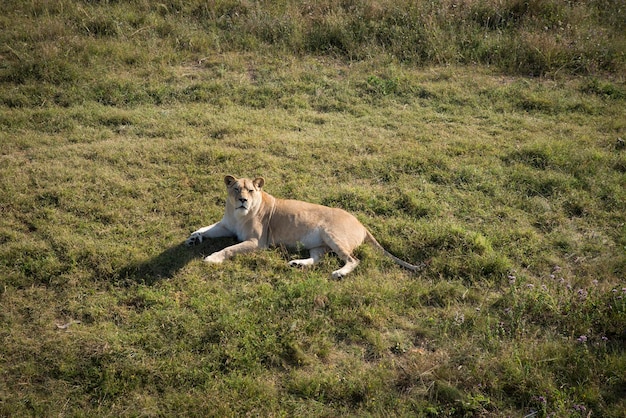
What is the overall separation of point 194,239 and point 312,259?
1.37 m

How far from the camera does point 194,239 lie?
654 centimetres

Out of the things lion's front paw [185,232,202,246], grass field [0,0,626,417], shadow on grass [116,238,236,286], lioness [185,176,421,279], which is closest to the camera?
grass field [0,0,626,417]

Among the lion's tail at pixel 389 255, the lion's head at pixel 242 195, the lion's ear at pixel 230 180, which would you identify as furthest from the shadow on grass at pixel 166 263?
the lion's tail at pixel 389 255

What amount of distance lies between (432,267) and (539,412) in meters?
2.08

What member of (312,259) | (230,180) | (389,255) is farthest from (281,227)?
(389,255)

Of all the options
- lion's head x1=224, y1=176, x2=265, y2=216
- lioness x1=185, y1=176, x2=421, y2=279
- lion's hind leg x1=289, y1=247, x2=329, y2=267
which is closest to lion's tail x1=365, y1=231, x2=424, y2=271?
lioness x1=185, y1=176, x2=421, y2=279

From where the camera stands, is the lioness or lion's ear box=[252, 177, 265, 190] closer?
the lioness

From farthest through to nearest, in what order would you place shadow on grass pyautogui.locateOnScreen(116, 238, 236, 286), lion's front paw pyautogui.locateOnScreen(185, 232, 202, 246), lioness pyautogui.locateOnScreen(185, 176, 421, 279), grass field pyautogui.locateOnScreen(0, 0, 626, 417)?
lion's front paw pyautogui.locateOnScreen(185, 232, 202, 246) < lioness pyautogui.locateOnScreen(185, 176, 421, 279) < shadow on grass pyautogui.locateOnScreen(116, 238, 236, 286) < grass field pyautogui.locateOnScreen(0, 0, 626, 417)

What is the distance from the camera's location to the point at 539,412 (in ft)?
14.5

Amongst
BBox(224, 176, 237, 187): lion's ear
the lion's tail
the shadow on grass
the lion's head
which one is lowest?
the lion's tail

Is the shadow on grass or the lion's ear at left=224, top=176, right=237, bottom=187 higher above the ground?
the lion's ear at left=224, top=176, right=237, bottom=187

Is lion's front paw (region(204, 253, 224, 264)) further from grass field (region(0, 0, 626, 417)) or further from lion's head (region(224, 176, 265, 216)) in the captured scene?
lion's head (region(224, 176, 265, 216))

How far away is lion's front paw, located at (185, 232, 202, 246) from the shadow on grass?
43mm

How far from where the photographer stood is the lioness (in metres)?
6.37
